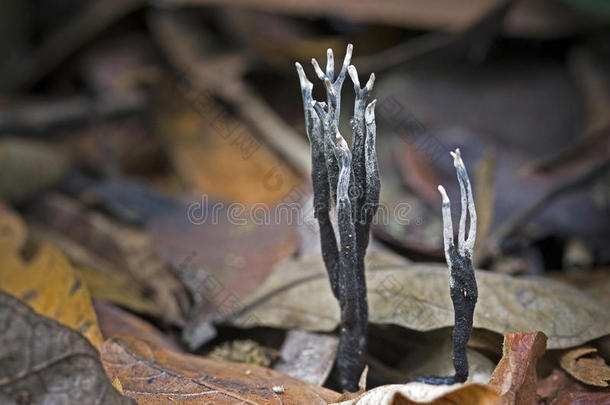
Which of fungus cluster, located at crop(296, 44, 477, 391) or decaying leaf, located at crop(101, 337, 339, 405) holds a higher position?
fungus cluster, located at crop(296, 44, 477, 391)

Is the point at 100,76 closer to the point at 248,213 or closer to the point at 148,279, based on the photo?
the point at 248,213

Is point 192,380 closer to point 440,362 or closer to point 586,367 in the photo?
point 440,362

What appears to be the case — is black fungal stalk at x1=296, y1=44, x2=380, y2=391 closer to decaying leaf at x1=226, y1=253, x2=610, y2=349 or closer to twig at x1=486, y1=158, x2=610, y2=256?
decaying leaf at x1=226, y1=253, x2=610, y2=349

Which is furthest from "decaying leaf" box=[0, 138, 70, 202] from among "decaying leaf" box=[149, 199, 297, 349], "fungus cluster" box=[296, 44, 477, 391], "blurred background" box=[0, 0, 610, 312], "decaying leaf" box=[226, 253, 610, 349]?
"fungus cluster" box=[296, 44, 477, 391]

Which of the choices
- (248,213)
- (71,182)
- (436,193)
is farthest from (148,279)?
(436,193)

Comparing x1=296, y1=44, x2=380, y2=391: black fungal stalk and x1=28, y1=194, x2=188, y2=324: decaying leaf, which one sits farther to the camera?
x1=28, y1=194, x2=188, y2=324: decaying leaf

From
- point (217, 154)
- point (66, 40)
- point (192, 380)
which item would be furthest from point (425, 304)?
point (66, 40)
